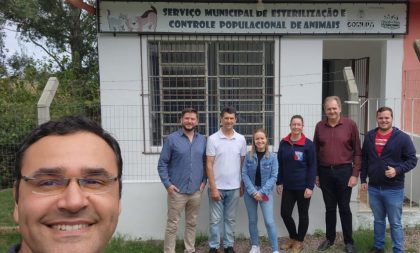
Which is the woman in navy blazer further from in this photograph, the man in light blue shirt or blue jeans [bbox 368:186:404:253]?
the man in light blue shirt

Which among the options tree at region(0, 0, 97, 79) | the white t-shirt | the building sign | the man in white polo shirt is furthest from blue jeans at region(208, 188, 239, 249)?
tree at region(0, 0, 97, 79)

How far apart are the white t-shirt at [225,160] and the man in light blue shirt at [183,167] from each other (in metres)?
0.13

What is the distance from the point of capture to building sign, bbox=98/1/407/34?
650cm

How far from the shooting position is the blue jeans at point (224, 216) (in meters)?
4.63

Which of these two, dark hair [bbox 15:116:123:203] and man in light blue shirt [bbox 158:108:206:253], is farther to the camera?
man in light blue shirt [bbox 158:108:206:253]

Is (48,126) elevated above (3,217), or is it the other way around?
(48,126)

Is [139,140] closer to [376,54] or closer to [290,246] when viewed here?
[290,246]

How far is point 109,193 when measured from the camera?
1.18 metres

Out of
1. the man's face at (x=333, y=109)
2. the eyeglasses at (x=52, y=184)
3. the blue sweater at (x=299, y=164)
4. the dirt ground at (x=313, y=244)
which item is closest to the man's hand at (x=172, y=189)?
the dirt ground at (x=313, y=244)

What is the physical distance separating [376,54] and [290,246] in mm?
4903

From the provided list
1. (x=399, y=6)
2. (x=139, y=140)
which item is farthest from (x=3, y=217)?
(x=399, y=6)

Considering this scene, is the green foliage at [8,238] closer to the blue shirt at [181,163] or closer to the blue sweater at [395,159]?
the blue shirt at [181,163]

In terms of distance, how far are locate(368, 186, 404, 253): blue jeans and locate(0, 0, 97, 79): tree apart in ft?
45.9

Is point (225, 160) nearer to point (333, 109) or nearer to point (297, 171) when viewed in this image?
point (297, 171)
